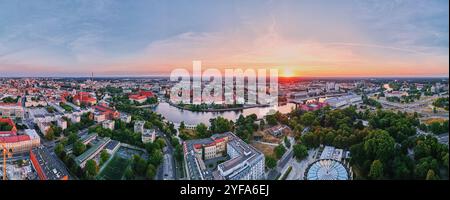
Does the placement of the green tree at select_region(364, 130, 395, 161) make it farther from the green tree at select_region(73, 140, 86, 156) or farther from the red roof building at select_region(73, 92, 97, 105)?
the red roof building at select_region(73, 92, 97, 105)

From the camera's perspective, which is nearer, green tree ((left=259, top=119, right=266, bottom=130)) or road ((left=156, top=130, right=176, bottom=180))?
road ((left=156, top=130, right=176, bottom=180))

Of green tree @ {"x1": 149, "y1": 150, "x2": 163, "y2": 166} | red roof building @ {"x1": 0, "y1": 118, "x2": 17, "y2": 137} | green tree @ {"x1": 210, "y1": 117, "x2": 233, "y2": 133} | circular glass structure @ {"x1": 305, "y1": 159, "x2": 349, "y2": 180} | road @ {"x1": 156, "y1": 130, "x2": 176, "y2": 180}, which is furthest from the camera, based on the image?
green tree @ {"x1": 210, "y1": 117, "x2": 233, "y2": 133}

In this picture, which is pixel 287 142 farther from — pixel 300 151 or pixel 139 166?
pixel 139 166

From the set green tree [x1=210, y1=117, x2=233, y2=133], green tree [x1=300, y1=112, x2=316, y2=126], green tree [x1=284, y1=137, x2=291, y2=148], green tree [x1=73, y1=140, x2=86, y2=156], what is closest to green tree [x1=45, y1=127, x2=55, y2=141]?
green tree [x1=73, y1=140, x2=86, y2=156]

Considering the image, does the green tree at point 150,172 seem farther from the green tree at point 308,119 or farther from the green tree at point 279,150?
the green tree at point 308,119

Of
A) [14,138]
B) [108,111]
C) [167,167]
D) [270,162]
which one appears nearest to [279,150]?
[270,162]

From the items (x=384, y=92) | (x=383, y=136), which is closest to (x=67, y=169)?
(x=383, y=136)
